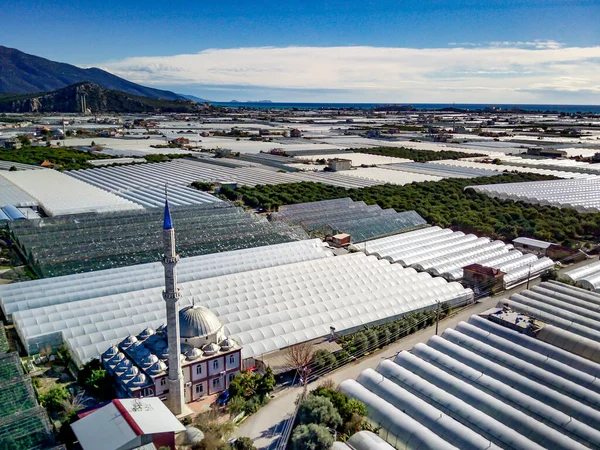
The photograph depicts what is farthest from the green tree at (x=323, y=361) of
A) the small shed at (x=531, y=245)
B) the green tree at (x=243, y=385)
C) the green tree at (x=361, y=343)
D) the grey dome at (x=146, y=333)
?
the small shed at (x=531, y=245)

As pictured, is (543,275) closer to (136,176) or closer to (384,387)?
(384,387)

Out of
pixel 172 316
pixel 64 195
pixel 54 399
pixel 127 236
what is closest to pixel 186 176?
pixel 64 195

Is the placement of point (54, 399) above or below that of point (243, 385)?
above

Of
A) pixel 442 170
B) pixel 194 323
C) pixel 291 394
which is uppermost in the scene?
pixel 194 323

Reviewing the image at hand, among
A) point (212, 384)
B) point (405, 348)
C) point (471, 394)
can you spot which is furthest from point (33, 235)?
point (471, 394)

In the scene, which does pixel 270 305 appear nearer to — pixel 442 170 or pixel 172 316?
pixel 172 316

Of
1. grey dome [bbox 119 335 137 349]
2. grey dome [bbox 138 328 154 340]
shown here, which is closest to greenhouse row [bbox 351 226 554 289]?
grey dome [bbox 138 328 154 340]
